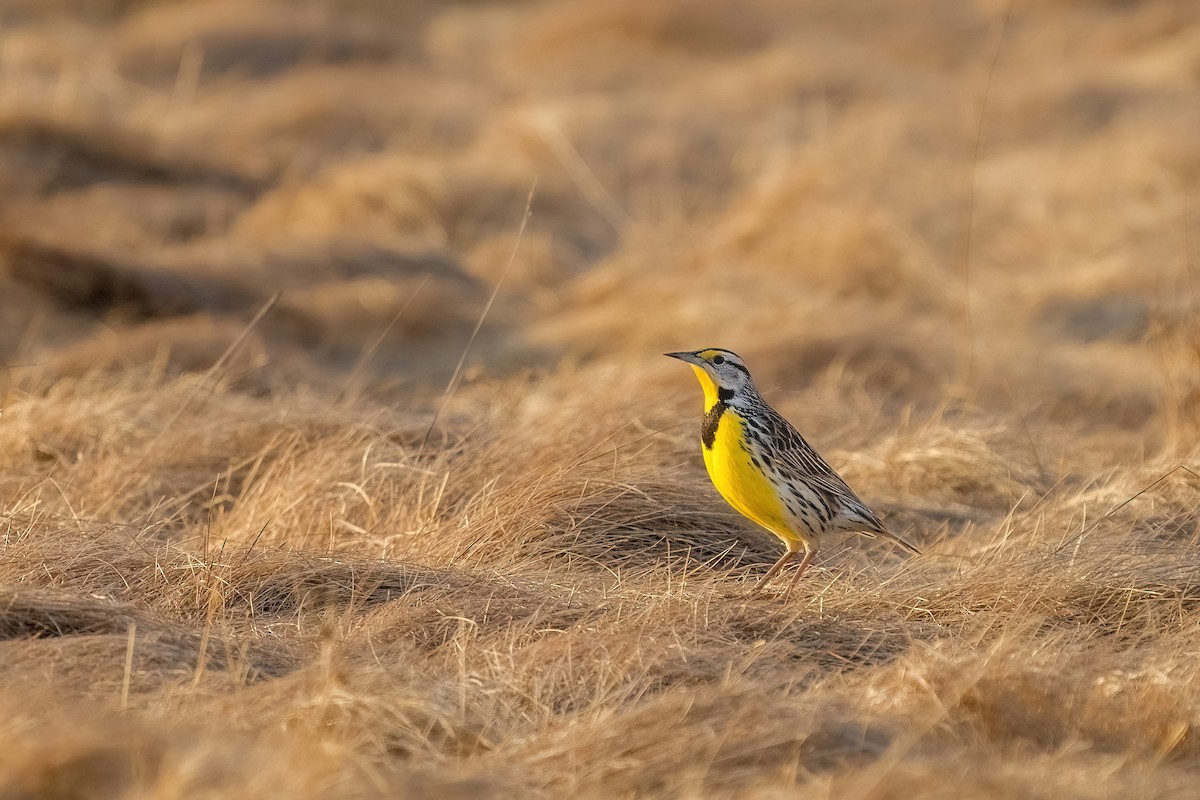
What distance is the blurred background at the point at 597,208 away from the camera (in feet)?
31.0

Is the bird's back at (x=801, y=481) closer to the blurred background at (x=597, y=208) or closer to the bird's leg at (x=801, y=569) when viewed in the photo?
the bird's leg at (x=801, y=569)

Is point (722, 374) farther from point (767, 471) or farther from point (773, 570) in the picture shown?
point (773, 570)

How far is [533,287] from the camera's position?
39.4ft

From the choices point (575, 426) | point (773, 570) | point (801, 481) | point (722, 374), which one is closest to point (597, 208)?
point (575, 426)

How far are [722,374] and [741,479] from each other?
381mm

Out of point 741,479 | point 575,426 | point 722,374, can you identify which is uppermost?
point 722,374

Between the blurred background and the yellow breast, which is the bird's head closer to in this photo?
the yellow breast

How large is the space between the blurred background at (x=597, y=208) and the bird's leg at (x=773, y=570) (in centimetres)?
198

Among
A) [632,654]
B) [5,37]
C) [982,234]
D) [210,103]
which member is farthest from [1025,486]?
[5,37]

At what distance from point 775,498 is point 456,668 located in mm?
1495

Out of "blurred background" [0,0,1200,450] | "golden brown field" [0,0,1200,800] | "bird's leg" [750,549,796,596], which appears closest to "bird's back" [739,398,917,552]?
"bird's leg" [750,549,796,596]

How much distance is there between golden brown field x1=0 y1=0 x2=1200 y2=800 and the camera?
3779mm

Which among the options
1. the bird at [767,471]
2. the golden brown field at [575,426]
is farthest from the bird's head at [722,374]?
the golden brown field at [575,426]

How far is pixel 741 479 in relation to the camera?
547cm
